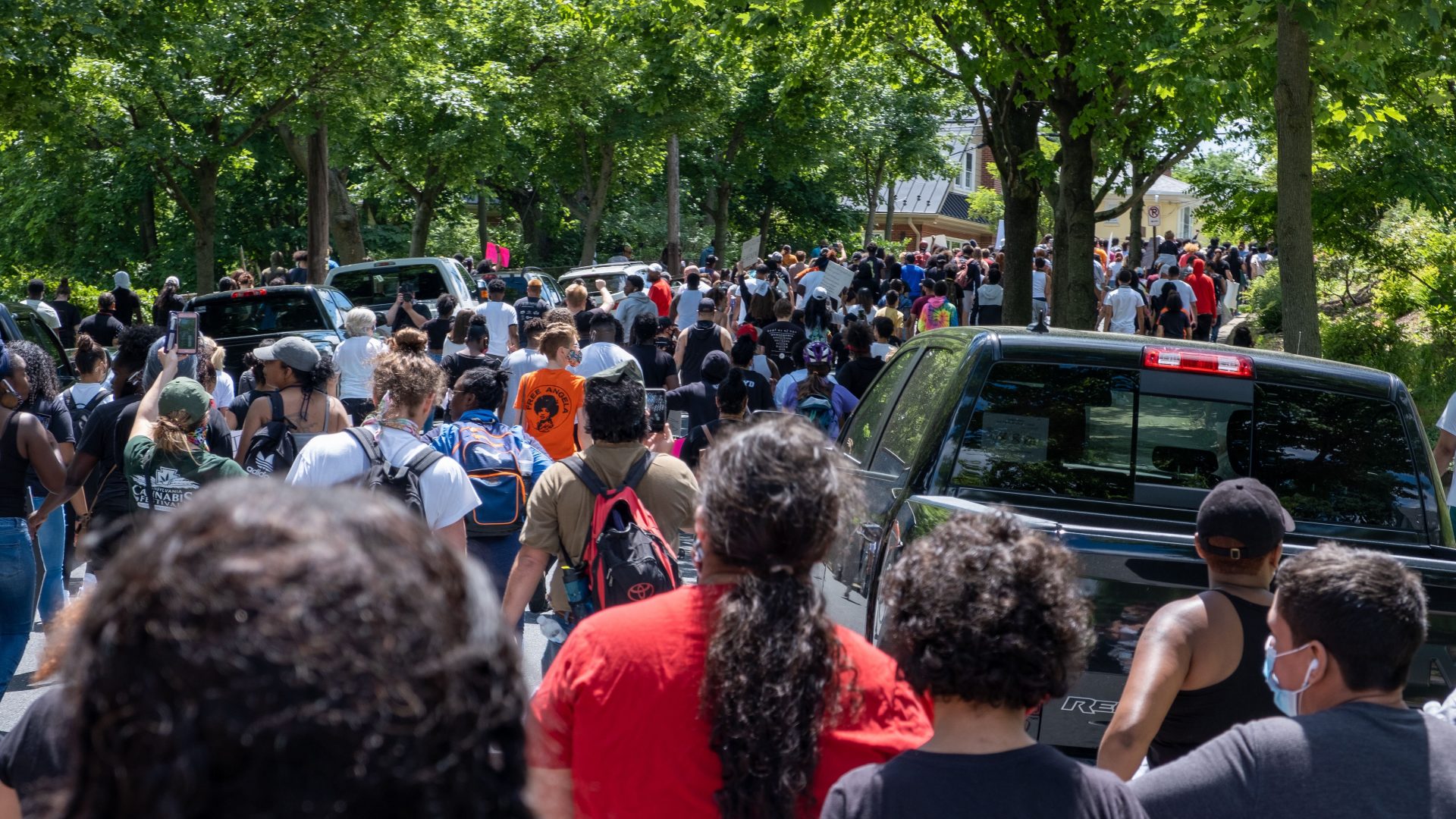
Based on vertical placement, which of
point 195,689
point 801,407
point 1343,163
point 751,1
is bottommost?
point 801,407

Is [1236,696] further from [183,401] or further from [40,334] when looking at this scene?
[40,334]

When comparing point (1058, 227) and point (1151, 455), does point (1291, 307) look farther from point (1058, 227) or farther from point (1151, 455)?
point (1058, 227)

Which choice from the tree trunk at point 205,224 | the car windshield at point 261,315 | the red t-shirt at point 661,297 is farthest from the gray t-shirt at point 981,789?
the tree trunk at point 205,224

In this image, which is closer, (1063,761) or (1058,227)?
(1063,761)

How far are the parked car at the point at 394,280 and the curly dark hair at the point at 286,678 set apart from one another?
17.1 meters

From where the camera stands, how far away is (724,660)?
2373 mm

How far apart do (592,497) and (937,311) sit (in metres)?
13.1

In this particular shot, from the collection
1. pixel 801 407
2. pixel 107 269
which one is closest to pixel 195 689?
pixel 801 407

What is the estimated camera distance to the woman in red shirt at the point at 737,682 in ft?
7.74

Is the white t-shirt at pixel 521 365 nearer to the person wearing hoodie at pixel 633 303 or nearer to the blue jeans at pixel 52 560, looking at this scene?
the blue jeans at pixel 52 560

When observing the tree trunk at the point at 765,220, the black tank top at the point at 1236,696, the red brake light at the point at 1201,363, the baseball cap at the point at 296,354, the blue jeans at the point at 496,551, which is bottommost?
the blue jeans at the point at 496,551

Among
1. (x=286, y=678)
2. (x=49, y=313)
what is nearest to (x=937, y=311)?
(x=49, y=313)

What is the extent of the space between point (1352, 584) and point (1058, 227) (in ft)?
50.6

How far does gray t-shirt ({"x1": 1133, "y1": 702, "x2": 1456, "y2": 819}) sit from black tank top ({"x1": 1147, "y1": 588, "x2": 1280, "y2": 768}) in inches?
36.5
